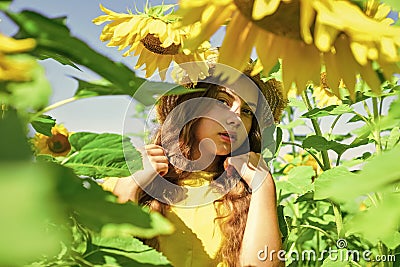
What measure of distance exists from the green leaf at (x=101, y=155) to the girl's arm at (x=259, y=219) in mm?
642

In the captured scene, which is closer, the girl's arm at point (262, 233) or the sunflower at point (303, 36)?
the sunflower at point (303, 36)

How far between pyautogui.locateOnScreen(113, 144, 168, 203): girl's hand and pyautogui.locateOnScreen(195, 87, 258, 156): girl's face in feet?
0.68

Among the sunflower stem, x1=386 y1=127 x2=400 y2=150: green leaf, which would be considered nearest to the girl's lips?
x1=386 y1=127 x2=400 y2=150: green leaf

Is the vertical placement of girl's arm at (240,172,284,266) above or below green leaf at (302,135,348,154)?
below

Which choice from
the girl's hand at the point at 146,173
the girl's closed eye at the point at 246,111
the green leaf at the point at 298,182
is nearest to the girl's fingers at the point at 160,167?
the girl's hand at the point at 146,173

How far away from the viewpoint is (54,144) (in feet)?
6.02

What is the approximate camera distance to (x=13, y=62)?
325mm

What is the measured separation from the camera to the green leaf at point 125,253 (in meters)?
0.45

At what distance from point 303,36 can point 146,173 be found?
60cm

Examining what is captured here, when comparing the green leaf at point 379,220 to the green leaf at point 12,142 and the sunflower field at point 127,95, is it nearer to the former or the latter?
the sunflower field at point 127,95

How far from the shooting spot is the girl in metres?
1.21

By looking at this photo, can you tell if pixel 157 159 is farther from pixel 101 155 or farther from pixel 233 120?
pixel 101 155

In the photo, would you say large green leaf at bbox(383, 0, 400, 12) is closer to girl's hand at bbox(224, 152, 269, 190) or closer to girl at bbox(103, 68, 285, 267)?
girl at bbox(103, 68, 285, 267)

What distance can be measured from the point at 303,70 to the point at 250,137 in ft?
2.91
